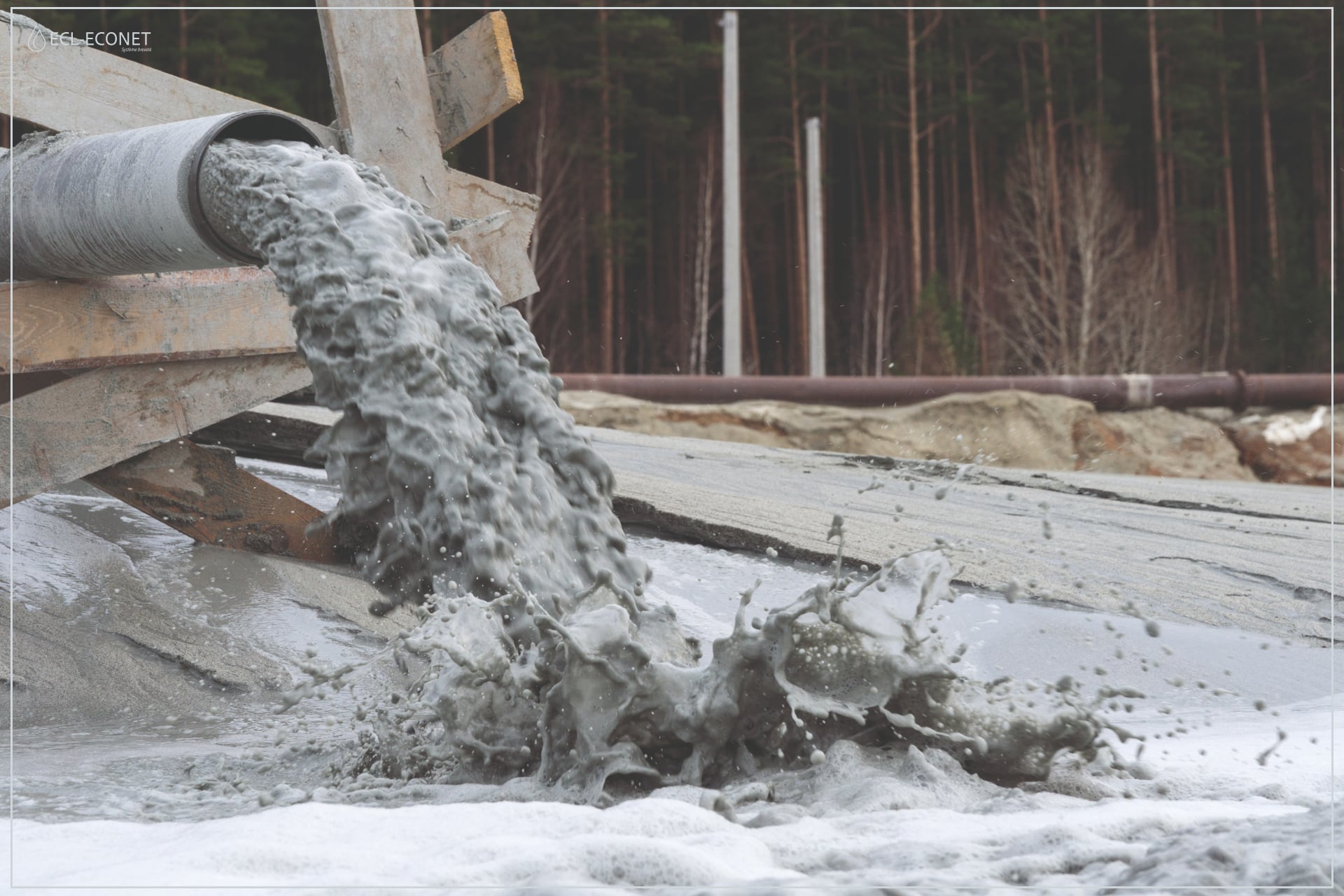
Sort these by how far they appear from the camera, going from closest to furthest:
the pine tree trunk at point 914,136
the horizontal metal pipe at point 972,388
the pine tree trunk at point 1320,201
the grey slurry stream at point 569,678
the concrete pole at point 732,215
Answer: the grey slurry stream at point 569,678 < the horizontal metal pipe at point 972,388 < the concrete pole at point 732,215 < the pine tree trunk at point 914,136 < the pine tree trunk at point 1320,201

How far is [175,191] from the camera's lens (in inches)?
94.2

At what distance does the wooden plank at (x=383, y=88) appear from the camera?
3.31 metres

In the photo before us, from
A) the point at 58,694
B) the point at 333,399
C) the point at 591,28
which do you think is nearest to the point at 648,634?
the point at 333,399

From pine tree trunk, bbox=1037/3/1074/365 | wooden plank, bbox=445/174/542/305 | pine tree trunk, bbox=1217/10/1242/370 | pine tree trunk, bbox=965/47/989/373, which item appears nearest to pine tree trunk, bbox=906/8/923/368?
pine tree trunk, bbox=965/47/989/373

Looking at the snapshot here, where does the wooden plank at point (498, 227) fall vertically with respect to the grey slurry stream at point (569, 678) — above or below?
above

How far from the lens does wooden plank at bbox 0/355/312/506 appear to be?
2.89m

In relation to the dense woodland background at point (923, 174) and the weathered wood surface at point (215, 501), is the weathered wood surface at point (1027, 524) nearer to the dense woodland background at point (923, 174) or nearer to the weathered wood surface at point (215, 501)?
the weathered wood surface at point (215, 501)

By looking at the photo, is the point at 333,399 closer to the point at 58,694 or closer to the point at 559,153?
the point at 58,694

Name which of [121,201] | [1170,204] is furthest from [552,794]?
[1170,204]

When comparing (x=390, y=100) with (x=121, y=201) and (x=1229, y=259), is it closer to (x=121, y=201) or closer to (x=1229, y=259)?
(x=121, y=201)

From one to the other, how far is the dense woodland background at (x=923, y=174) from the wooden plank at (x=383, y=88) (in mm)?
7957

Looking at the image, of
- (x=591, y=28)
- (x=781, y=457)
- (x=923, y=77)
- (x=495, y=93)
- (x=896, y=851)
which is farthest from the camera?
(x=923, y=77)

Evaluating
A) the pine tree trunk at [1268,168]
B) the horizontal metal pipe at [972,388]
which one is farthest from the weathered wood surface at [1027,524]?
the pine tree trunk at [1268,168]

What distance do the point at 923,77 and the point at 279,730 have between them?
14.9 m
